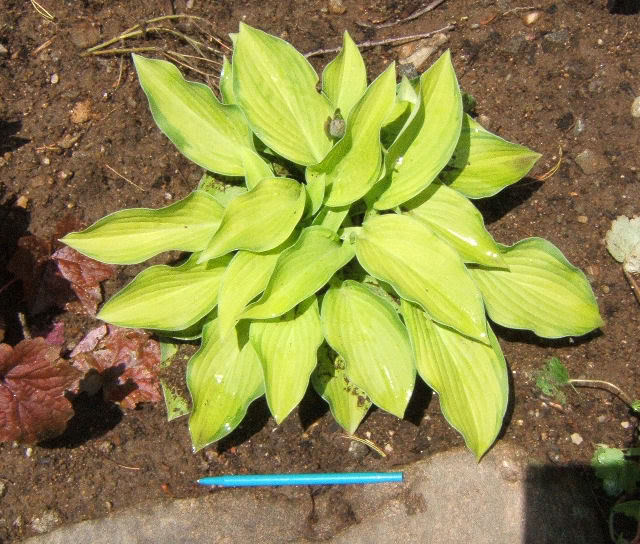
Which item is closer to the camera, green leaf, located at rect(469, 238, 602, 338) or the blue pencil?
green leaf, located at rect(469, 238, 602, 338)

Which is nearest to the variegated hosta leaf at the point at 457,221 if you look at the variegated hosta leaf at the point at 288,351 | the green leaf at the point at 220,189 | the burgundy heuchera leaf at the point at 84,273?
the variegated hosta leaf at the point at 288,351

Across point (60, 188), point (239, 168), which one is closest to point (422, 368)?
point (239, 168)

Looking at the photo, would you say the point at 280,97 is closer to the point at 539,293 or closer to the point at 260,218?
the point at 260,218

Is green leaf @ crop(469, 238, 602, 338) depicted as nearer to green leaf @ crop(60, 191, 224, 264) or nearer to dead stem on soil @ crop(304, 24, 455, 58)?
green leaf @ crop(60, 191, 224, 264)

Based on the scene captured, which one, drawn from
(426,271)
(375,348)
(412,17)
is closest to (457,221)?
(426,271)

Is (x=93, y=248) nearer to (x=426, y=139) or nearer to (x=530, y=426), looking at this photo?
(x=426, y=139)

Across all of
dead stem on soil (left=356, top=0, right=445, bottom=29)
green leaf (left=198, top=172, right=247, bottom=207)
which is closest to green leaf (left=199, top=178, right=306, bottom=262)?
green leaf (left=198, top=172, right=247, bottom=207)
